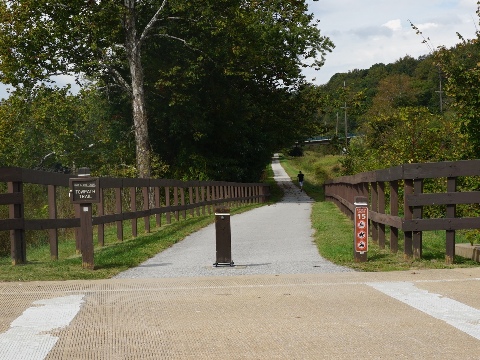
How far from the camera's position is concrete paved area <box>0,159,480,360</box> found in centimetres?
572

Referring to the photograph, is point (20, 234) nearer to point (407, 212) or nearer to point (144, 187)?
point (407, 212)

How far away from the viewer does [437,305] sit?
7.34 metres

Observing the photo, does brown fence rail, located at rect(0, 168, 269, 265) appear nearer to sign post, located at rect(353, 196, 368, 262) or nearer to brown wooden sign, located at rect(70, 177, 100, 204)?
brown wooden sign, located at rect(70, 177, 100, 204)

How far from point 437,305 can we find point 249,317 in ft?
6.17

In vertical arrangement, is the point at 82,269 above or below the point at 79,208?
below

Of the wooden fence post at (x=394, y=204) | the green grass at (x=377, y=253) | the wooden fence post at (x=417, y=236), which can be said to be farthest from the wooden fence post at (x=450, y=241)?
the wooden fence post at (x=394, y=204)

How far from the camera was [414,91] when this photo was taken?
129875 millimetres

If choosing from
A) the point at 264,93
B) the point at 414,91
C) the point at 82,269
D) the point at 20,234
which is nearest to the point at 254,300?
the point at 82,269

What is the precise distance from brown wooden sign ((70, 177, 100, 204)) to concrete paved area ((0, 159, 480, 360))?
71.8 inches

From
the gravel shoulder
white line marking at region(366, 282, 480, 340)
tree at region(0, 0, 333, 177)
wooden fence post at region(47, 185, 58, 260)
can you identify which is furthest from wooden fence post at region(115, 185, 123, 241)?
tree at region(0, 0, 333, 177)

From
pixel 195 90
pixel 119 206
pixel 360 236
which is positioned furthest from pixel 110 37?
pixel 360 236

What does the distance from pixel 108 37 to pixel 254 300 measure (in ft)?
77.2

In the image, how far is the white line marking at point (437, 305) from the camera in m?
6.47

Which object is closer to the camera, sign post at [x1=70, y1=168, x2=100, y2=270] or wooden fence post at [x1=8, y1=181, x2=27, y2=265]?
sign post at [x1=70, y1=168, x2=100, y2=270]
